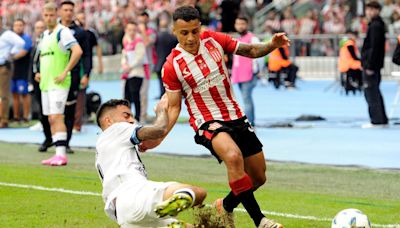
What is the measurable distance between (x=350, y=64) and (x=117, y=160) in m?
19.1

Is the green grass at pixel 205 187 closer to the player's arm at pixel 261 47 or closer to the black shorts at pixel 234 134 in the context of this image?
the black shorts at pixel 234 134

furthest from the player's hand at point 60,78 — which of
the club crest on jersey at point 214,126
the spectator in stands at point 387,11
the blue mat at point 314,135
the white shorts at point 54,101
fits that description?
the spectator in stands at point 387,11

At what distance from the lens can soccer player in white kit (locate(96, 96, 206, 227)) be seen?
794cm

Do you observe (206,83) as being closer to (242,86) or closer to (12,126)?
(242,86)

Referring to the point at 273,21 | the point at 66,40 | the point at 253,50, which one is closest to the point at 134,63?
the point at 66,40

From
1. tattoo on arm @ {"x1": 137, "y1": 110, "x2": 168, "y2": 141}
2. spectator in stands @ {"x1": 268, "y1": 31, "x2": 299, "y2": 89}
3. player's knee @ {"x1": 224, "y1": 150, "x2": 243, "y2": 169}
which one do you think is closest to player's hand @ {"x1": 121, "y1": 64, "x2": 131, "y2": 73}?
spectator in stands @ {"x1": 268, "y1": 31, "x2": 299, "y2": 89}

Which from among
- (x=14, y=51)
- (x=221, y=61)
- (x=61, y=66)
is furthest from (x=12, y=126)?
(x=221, y=61)

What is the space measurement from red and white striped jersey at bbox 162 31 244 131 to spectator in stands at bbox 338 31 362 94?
55.8 ft

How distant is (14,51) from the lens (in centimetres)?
2147

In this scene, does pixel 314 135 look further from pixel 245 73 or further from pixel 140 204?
pixel 140 204

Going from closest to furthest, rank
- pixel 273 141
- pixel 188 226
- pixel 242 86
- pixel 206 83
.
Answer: pixel 188 226 < pixel 206 83 < pixel 273 141 < pixel 242 86

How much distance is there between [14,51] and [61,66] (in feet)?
22.6

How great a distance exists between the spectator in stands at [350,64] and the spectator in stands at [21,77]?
26.8 ft

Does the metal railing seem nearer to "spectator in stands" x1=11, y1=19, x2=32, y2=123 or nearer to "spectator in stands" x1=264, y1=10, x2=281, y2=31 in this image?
"spectator in stands" x1=264, y1=10, x2=281, y2=31
